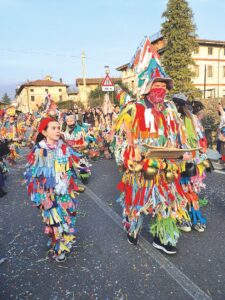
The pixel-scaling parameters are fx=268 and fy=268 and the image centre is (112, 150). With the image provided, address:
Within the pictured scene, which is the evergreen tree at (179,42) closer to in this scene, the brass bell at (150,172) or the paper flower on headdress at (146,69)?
the paper flower on headdress at (146,69)

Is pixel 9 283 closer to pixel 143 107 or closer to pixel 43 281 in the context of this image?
pixel 43 281

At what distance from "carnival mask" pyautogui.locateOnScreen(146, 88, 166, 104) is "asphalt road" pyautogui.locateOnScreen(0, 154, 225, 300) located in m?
1.82

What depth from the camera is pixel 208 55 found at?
37.2 metres

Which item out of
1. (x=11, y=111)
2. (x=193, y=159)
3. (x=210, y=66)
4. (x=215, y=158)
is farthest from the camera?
(x=210, y=66)

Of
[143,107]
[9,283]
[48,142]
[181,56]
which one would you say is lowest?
[9,283]

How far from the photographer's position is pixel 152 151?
9.11ft

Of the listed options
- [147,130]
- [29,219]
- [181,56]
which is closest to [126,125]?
[147,130]

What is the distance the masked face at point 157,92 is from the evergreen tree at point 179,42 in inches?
1078

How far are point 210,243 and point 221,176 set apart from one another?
10.3 ft

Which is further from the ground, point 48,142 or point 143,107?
point 143,107

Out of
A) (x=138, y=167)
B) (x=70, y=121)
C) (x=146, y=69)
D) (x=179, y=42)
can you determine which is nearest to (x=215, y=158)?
(x=70, y=121)

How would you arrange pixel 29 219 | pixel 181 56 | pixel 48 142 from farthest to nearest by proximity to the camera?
pixel 181 56 < pixel 29 219 < pixel 48 142

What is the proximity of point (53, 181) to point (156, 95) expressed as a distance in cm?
152

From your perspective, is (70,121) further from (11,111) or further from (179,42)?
(179,42)
